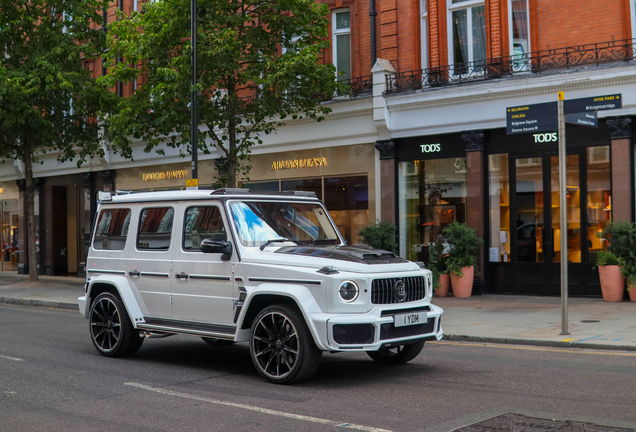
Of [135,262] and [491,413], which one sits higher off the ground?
[135,262]

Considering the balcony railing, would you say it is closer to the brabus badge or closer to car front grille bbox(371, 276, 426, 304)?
car front grille bbox(371, 276, 426, 304)

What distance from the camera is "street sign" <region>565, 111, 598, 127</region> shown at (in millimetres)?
10961

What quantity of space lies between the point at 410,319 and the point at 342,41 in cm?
1467

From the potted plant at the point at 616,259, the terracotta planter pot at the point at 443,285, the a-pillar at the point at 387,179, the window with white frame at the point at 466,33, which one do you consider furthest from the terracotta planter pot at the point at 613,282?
the window with white frame at the point at 466,33

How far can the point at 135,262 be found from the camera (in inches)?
362

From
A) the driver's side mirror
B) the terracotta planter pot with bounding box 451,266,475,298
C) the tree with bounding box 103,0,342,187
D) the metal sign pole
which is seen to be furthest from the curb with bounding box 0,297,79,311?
the metal sign pole

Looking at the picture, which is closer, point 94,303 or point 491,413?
point 491,413

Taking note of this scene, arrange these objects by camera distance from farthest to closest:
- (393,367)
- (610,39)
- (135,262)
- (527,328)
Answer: (610,39)
(527,328)
(135,262)
(393,367)

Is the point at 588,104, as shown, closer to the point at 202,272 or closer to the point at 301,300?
the point at 301,300

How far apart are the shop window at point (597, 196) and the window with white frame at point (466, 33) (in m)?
3.81

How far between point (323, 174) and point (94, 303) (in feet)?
39.0

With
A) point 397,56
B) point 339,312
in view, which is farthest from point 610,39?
point 339,312

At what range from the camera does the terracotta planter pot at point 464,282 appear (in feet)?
57.2

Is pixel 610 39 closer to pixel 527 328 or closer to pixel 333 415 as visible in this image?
pixel 527 328
